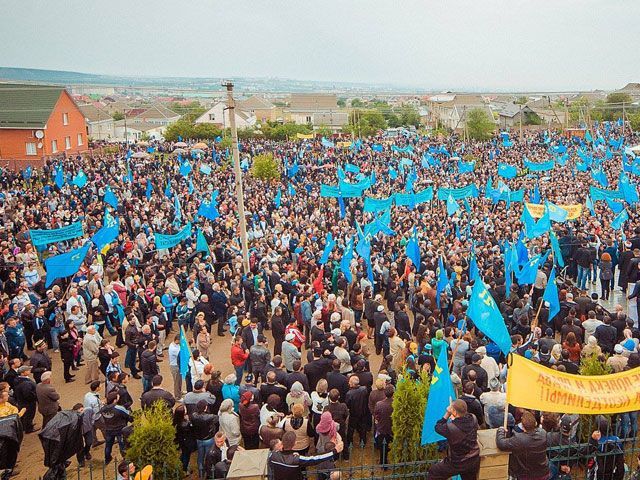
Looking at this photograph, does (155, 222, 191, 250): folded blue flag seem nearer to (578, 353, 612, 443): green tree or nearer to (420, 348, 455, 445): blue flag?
(420, 348, 455, 445): blue flag

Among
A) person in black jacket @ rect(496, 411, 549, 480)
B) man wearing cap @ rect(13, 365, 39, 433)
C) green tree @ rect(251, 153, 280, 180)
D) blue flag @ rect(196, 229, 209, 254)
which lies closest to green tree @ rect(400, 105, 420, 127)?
green tree @ rect(251, 153, 280, 180)

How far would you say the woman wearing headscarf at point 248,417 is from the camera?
320 inches

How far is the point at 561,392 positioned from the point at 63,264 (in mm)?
11805

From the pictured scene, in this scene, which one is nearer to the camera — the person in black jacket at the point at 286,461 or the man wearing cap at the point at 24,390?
the person in black jacket at the point at 286,461

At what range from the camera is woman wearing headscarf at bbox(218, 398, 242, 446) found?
7863mm

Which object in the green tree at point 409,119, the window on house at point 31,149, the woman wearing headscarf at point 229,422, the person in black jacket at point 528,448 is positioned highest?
the green tree at point 409,119

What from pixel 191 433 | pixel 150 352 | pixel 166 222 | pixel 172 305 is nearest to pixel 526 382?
pixel 191 433

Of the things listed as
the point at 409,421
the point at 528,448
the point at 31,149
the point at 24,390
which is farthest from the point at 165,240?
the point at 31,149

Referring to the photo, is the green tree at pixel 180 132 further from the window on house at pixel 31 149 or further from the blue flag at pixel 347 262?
the blue flag at pixel 347 262

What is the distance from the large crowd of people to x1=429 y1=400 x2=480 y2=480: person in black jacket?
0.02 metres

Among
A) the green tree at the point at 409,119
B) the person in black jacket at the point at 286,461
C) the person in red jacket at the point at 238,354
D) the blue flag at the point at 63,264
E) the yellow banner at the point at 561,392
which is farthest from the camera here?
the green tree at the point at 409,119

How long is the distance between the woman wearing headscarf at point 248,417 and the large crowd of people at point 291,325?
3 cm

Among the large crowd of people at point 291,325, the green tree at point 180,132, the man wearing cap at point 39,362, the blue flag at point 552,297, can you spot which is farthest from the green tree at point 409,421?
the green tree at point 180,132

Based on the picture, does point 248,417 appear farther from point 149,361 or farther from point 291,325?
point 291,325
